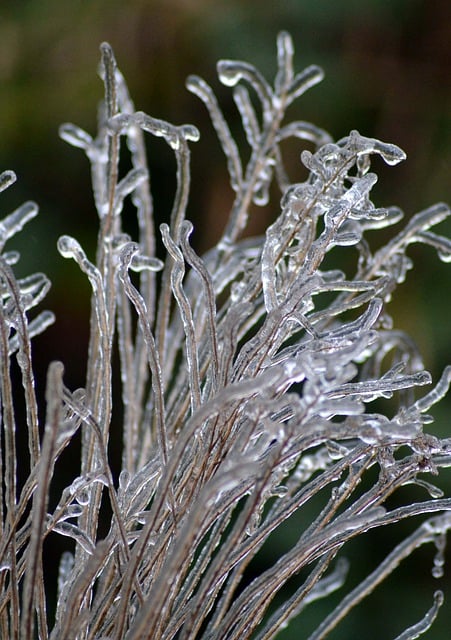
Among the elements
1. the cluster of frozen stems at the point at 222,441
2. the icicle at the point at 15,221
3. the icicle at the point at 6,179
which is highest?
the icicle at the point at 6,179

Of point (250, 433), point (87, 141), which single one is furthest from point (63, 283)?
point (250, 433)

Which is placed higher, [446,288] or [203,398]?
[203,398]

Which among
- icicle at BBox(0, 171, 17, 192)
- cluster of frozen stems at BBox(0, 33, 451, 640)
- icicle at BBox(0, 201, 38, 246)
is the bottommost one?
cluster of frozen stems at BBox(0, 33, 451, 640)

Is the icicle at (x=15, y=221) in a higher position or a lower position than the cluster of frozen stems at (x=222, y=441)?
higher

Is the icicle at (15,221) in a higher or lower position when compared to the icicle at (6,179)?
lower

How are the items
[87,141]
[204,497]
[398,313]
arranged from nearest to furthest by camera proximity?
[204,497] → [87,141] → [398,313]

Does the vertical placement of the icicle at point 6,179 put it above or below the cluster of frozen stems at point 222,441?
above

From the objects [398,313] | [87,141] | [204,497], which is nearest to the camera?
[204,497]

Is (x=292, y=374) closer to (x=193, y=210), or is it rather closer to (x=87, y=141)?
(x=87, y=141)

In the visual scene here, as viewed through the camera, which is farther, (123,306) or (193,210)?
(193,210)

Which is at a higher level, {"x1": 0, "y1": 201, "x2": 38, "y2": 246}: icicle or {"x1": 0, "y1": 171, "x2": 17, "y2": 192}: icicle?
{"x1": 0, "y1": 171, "x2": 17, "y2": 192}: icicle
